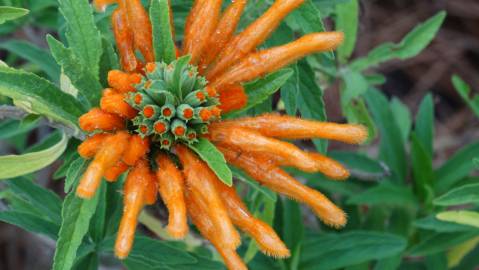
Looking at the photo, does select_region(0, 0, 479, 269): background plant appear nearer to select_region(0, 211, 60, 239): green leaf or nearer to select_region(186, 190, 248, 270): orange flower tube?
select_region(0, 211, 60, 239): green leaf

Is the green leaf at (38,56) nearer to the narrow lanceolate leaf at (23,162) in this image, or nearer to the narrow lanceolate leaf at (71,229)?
the narrow lanceolate leaf at (23,162)

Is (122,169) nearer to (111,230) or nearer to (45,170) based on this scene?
(111,230)

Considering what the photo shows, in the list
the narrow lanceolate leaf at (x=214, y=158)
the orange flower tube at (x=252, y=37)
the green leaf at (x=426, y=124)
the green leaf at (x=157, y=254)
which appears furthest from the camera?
the green leaf at (x=426, y=124)

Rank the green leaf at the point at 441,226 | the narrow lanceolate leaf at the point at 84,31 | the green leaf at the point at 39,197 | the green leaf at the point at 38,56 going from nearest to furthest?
1. the narrow lanceolate leaf at the point at 84,31
2. the green leaf at the point at 39,197
3. the green leaf at the point at 441,226
4. the green leaf at the point at 38,56

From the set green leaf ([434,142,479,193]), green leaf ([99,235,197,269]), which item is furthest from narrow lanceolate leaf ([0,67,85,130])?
green leaf ([434,142,479,193])

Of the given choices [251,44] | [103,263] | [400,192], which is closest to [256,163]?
[251,44]

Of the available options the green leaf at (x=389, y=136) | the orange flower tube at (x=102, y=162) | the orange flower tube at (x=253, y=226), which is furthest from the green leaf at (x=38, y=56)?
the green leaf at (x=389, y=136)
